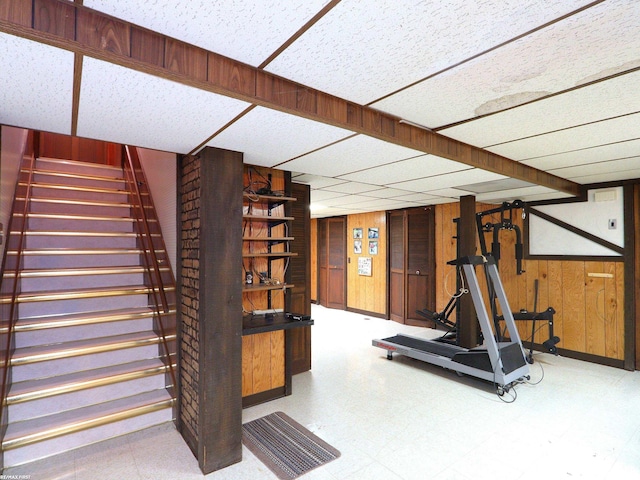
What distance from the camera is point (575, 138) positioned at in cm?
252

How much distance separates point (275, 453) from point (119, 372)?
153cm

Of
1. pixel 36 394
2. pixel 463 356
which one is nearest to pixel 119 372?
pixel 36 394

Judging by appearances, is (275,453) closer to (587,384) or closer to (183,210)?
(183,210)

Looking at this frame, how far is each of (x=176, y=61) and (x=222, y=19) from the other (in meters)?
0.30

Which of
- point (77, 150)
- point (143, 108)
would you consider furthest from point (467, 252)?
point (77, 150)

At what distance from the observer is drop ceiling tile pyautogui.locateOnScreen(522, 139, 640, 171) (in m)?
2.74

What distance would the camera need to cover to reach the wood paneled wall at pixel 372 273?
7.15m

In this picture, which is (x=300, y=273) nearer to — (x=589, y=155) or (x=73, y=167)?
(x=589, y=155)

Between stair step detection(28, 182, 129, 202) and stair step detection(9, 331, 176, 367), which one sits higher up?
stair step detection(28, 182, 129, 202)

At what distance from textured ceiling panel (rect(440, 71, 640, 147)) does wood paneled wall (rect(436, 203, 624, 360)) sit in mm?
3195

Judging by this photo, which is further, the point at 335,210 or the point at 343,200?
the point at 335,210

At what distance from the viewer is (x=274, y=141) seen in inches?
90.3

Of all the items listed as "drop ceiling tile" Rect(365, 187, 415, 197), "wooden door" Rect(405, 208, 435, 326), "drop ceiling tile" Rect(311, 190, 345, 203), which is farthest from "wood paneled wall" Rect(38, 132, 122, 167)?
"wooden door" Rect(405, 208, 435, 326)

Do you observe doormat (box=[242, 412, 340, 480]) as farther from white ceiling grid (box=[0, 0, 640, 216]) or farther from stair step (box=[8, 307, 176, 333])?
white ceiling grid (box=[0, 0, 640, 216])
